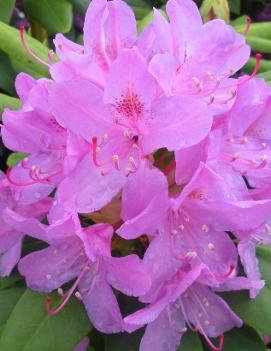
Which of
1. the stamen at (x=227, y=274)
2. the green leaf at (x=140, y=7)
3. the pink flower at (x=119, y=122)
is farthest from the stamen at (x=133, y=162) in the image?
the green leaf at (x=140, y=7)

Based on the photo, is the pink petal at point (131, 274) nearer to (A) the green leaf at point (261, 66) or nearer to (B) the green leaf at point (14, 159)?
(B) the green leaf at point (14, 159)

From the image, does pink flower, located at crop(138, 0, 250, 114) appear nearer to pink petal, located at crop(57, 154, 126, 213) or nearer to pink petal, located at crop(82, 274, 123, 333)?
pink petal, located at crop(57, 154, 126, 213)

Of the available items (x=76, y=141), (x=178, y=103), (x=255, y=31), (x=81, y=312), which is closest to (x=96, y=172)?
(x=76, y=141)

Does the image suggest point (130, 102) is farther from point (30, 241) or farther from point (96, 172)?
point (30, 241)

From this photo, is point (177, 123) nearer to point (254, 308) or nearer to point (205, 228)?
point (205, 228)

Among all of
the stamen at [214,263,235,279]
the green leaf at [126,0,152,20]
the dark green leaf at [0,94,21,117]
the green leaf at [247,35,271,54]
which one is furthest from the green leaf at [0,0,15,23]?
the stamen at [214,263,235,279]

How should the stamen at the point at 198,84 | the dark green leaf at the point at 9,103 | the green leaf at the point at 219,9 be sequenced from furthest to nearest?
the green leaf at the point at 219,9
the dark green leaf at the point at 9,103
the stamen at the point at 198,84

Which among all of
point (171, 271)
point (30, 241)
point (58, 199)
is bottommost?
point (30, 241)
